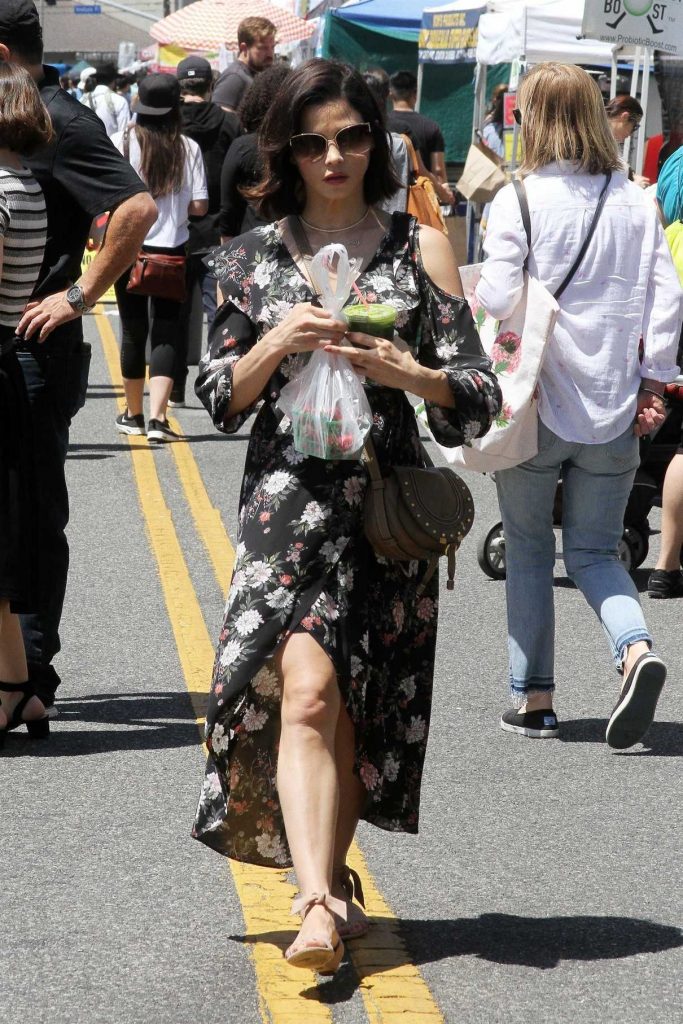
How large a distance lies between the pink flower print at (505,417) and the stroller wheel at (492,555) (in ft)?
8.02

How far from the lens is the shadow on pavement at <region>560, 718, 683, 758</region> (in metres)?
5.43

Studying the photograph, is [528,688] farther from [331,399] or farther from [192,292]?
[192,292]

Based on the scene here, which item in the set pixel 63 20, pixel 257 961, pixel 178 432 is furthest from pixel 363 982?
pixel 63 20

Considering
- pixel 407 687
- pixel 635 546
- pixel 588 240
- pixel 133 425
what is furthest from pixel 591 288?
pixel 133 425

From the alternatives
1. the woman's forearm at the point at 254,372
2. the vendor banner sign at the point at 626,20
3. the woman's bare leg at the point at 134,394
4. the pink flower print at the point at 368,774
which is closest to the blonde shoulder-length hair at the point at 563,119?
the woman's forearm at the point at 254,372

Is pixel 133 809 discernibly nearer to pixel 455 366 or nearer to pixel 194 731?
pixel 194 731

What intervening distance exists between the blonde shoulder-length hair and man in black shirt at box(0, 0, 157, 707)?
120cm

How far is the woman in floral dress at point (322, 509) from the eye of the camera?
354 centimetres

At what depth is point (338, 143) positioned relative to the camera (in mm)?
3617

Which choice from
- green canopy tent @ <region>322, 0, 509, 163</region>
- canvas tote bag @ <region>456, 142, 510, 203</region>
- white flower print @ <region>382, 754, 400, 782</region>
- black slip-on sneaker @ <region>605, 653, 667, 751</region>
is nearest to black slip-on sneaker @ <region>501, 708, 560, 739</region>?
black slip-on sneaker @ <region>605, 653, 667, 751</region>

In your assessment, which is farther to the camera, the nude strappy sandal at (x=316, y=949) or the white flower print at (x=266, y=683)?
the white flower print at (x=266, y=683)

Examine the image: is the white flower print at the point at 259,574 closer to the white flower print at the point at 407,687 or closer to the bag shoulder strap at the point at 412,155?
the white flower print at the point at 407,687

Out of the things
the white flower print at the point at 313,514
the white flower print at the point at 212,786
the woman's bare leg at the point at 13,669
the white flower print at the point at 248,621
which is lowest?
the woman's bare leg at the point at 13,669

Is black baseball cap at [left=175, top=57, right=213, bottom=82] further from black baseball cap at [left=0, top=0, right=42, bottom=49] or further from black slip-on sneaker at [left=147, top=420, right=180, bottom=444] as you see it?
black baseball cap at [left=0, top=0, right=42, bottom=49]
